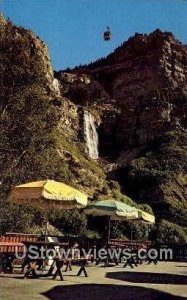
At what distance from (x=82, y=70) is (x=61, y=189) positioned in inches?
3439

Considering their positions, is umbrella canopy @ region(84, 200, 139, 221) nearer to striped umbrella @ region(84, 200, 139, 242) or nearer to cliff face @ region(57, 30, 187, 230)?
striped umbrella @ region(84, 200, 139, 242)

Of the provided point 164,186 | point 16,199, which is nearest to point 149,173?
point 164,186

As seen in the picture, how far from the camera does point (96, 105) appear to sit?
68312mm

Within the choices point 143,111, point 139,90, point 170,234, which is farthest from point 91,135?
point 170,234

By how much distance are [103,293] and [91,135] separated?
170 feet

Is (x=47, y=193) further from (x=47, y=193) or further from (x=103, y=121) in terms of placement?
(x=103, y=121)

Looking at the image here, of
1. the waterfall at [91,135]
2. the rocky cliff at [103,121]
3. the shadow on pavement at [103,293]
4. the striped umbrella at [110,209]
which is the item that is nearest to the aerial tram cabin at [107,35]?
the rocky cliff at [103,121]

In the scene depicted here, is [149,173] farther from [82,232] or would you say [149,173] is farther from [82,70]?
[82,70]

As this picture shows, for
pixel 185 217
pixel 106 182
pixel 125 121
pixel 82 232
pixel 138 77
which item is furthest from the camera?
pixel 138 77

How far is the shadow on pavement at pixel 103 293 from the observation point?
821 cm

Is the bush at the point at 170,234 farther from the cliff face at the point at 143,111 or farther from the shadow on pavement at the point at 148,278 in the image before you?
the shadow on pavement at the point at 148,278

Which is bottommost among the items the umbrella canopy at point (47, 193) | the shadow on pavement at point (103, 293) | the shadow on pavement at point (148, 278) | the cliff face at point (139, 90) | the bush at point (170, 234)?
the shadow on pavement at point (103, 293)

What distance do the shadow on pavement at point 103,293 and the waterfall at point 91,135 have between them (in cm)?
4789

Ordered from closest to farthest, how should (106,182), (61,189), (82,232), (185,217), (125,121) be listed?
1. (61,189)
2. (82,232)
3. (185,217)
4. (106,182)
5. (125,121)
